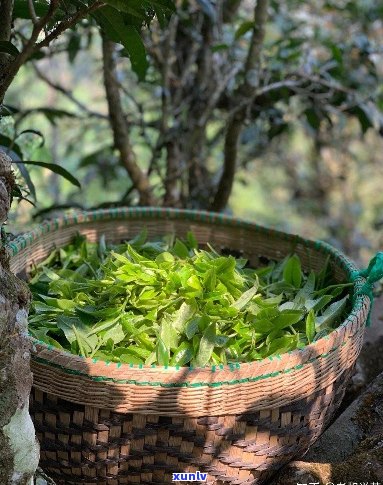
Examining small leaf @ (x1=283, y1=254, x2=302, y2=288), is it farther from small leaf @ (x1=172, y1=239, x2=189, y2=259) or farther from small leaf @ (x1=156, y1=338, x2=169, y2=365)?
small leaf @ (x1=156, y1=338, x2=169, y2=365)

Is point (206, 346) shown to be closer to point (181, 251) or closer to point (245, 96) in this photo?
point (181, 251)

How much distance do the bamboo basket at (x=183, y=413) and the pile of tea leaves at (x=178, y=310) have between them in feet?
0.35

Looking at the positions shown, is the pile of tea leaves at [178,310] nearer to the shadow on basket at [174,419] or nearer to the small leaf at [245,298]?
the small leaf at [245,298]

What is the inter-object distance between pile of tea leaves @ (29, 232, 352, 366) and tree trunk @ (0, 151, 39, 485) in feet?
0.80

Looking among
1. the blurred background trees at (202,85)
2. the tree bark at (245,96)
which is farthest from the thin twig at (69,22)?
the tree bark at (245,96)

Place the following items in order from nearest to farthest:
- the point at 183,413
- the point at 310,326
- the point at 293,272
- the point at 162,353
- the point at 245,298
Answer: the point at 183,413 → the point at 162,353 → the point at 310,326 → the point at 245,298 → the point at 293,272

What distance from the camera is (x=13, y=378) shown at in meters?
0.96

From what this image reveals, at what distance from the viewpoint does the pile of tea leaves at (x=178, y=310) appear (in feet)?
4.08

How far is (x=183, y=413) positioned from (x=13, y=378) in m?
0.29

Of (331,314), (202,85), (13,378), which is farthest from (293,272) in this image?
(202,85)

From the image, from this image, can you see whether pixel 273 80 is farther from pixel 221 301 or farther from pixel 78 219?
pixel 221 301

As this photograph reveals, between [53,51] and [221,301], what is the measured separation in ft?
4.25

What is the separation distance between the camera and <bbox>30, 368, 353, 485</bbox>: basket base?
110 cm

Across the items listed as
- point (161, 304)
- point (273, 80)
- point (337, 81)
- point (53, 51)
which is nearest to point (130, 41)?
point (161, 304)
